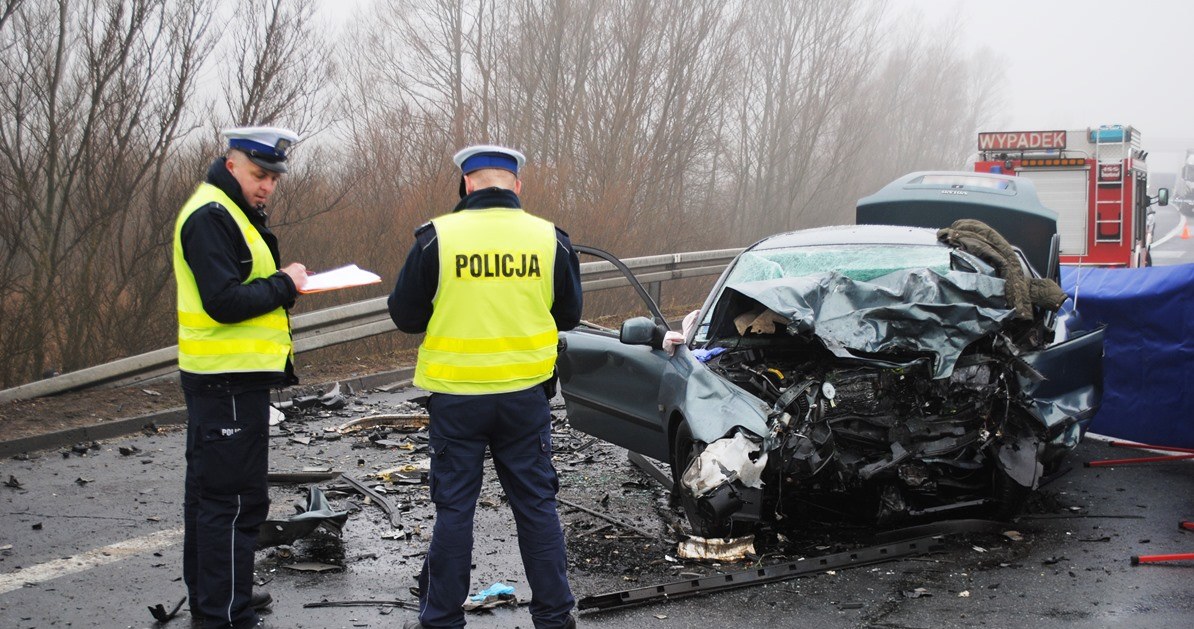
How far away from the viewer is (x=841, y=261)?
6.68m

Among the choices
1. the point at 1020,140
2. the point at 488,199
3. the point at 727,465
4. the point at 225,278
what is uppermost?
the point at 1020,140

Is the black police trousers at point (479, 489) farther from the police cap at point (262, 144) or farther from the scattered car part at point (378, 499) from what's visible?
the scattered car part at point (378, 499)

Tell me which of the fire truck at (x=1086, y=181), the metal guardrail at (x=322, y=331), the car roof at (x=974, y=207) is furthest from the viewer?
the fire truck at (x=1086, y=181)

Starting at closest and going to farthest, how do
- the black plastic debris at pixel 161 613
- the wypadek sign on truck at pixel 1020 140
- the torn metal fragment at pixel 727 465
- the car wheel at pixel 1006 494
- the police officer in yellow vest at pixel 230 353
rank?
the police officer in yellow vest at pixel 230 353 → the black plastic debris at pixel 161 613 → the torn metal fragment at pixel 727 465 → the car wheel at pixel 1006 494 → the wypadek sign on truck at pixel 1020 140

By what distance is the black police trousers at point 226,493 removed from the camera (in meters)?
4.32

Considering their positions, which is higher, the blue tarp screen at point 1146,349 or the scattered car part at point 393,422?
the blue tarp screen at point 1146,349

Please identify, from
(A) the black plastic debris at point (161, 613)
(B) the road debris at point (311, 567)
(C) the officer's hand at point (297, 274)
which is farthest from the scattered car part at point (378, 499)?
(C) the officer's hand at point (297, 274)

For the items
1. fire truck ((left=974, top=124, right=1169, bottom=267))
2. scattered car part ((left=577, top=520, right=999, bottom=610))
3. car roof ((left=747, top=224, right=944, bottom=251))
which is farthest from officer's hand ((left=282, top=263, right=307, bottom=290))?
fire truck ((left=974, top=124, right=1169, bottom=267))

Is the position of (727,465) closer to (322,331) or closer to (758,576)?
(758,576)

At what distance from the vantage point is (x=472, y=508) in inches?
169

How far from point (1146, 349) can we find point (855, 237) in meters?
2.24

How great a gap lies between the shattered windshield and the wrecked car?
3cm

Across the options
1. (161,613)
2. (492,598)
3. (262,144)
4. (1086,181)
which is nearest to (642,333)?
(492,598)

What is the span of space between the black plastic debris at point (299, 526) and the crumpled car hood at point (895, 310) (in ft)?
7.60
